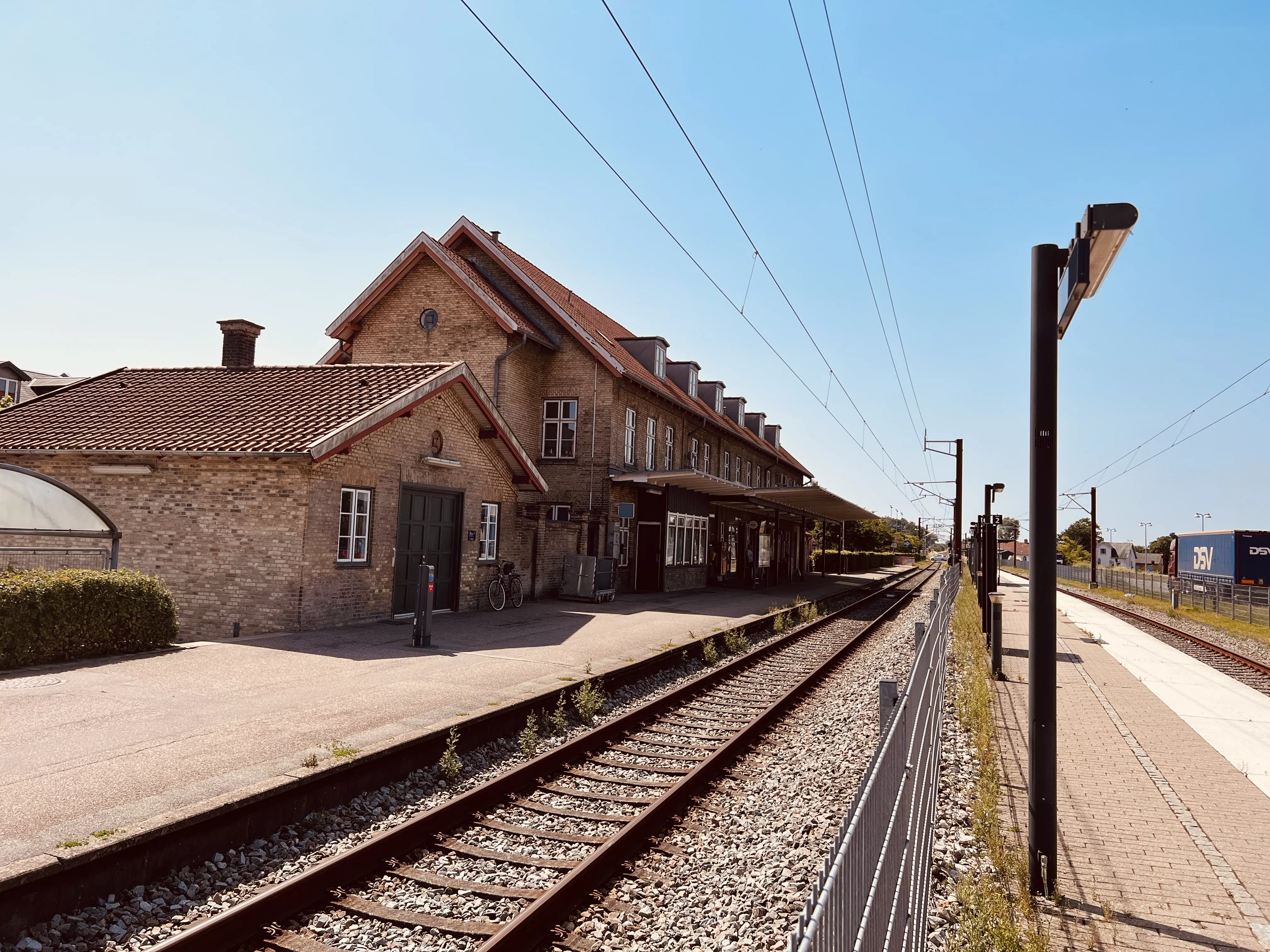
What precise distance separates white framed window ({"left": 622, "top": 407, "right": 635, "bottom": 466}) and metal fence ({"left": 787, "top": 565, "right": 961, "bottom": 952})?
1981 centimetres

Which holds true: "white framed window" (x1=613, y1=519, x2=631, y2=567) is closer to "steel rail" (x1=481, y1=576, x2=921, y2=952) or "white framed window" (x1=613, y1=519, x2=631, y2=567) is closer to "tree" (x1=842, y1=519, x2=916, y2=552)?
"steel rail" (x1=481, y1=576, x2=921, y2=952)

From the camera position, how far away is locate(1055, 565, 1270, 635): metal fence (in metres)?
25.6

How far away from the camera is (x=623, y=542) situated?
25.1 m

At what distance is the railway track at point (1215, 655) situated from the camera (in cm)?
1471

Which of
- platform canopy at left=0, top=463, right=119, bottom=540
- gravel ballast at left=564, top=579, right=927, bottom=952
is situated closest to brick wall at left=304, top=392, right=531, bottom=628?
platform canopy at left=0, top=463, right=119, bottom=540

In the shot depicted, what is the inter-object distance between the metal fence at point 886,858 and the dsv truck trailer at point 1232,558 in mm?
34823

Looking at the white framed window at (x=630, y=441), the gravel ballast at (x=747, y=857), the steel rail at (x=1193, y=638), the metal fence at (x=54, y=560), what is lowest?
the gravel ballast at (x=747, y=857)

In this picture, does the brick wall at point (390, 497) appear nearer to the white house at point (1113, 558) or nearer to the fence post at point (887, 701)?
the fence post at point (887, 701)

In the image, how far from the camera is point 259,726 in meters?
7.08

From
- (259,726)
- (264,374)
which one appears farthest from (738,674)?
(264,374)

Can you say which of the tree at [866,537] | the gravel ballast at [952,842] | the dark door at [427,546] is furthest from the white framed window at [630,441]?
the tree at [866,537]

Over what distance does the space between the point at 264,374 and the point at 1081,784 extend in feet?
51.9

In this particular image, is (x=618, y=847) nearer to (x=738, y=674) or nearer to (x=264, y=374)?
(x=738, y=674)

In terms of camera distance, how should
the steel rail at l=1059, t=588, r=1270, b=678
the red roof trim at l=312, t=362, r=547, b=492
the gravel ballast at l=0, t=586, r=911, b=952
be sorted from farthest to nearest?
the steel rail at l=1059, t=588, r=1270, b=678 < the red roof trim at l=312, t=362, r=547, b=492 < the gravel ballast at l=0, t=586, r=911, b=952
